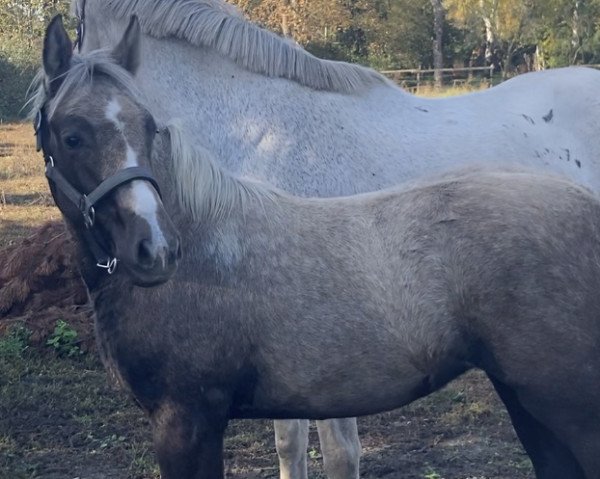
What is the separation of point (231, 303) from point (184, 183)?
42 cm

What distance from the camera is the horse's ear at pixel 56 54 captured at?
272 cm

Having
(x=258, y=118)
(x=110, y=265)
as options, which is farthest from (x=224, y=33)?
(x=110, y=265)

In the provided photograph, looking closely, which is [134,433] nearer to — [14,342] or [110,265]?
[14,342]

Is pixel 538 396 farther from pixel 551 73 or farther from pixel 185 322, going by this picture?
pixel 551 73

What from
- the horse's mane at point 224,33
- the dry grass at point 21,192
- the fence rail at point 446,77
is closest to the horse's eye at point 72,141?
the horse's mane at point 224,33

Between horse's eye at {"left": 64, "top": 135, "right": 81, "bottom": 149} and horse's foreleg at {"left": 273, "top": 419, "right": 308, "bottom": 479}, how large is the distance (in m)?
1.69

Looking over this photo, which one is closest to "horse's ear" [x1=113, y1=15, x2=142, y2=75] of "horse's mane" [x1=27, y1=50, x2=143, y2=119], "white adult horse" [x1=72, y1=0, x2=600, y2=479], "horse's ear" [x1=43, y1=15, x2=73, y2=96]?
"horse's mane" [x1=27, y1=50, x2=143, y2=119]

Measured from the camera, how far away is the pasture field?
4.27m

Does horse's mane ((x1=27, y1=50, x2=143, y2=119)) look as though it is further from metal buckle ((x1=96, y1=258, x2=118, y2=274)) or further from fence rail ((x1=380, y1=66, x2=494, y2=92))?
fence rail ((x1=380, y1=66, x2=494, y2=92))

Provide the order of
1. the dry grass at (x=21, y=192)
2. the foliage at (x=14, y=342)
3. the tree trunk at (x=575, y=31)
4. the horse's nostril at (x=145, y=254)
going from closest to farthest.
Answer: the horse's nostril at (x=145, y=254) < the foliage at (x=14, y=342) < the dry grass at (x=21, y=192) < the tree trunk at (x=575, y=31)

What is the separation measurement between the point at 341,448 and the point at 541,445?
1146 mm

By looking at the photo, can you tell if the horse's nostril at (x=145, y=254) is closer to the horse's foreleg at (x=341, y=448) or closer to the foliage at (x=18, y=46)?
the horse's foreleg at (x=341, y=448)

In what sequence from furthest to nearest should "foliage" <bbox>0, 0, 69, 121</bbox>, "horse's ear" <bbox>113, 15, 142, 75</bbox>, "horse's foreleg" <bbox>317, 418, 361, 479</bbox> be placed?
"foliage" <bbox>0, 0, 69, 121</bbox>
"horse's foreleg" <bbox>317, 418, 361, 479</bbox>
"horse's ear" <bbox>113, 15, 142, 75</bbox>

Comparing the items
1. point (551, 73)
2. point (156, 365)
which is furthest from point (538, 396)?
point (551, 73)
